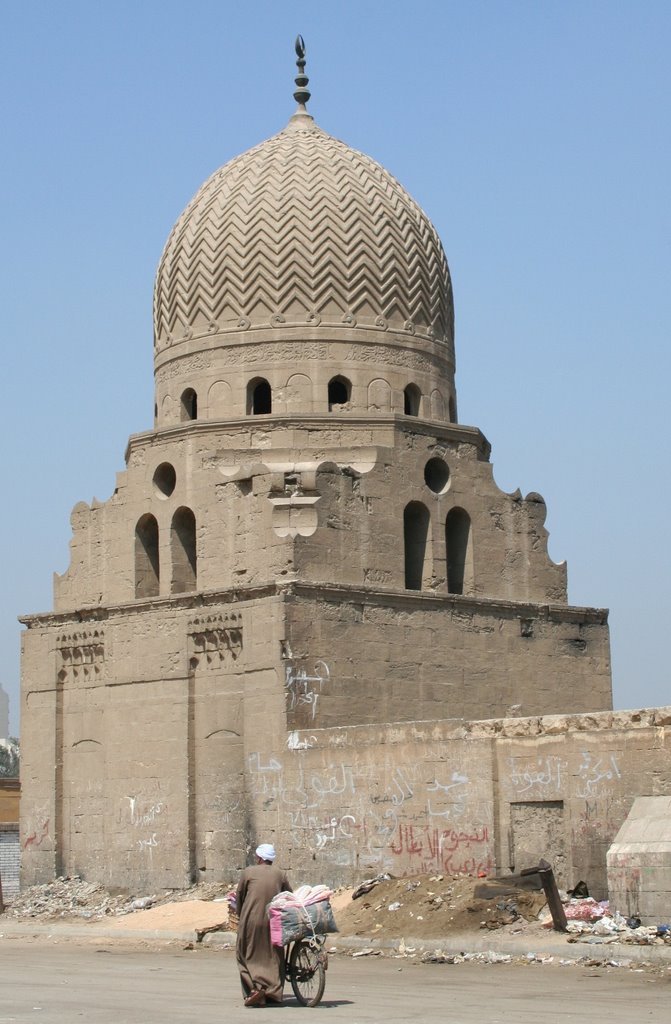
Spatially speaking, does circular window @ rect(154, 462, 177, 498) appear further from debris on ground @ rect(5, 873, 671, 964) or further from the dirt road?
the dirt road

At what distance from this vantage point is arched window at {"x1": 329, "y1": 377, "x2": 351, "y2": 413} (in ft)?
76.8

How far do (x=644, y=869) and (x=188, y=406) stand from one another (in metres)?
11.1

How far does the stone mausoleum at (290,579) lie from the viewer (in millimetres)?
20641

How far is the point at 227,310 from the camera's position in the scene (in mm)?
23781

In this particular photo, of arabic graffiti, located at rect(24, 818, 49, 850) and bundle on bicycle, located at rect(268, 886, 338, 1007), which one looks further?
arabic graffiti, located at rect(24, 818, 49, 850)

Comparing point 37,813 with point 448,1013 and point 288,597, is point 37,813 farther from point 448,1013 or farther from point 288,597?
point 448,1013

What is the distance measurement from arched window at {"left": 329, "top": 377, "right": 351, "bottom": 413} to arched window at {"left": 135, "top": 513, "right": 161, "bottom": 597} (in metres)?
2.87

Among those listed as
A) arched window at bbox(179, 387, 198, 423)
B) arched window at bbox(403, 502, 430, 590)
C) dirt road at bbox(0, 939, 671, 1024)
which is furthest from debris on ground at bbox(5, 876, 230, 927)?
arched window at bbox(179, 387, 198, 423)

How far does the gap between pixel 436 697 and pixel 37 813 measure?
5.75 meters

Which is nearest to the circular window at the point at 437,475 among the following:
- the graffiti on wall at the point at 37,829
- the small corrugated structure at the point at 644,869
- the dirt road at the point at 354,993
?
the graffiti on wall at the point at 37,829

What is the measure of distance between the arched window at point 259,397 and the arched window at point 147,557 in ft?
6.53

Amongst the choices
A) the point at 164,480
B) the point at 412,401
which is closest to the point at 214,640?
the point at 164,480

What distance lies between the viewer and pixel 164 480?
77.0 feet

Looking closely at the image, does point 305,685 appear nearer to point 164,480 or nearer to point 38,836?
point 164,480
